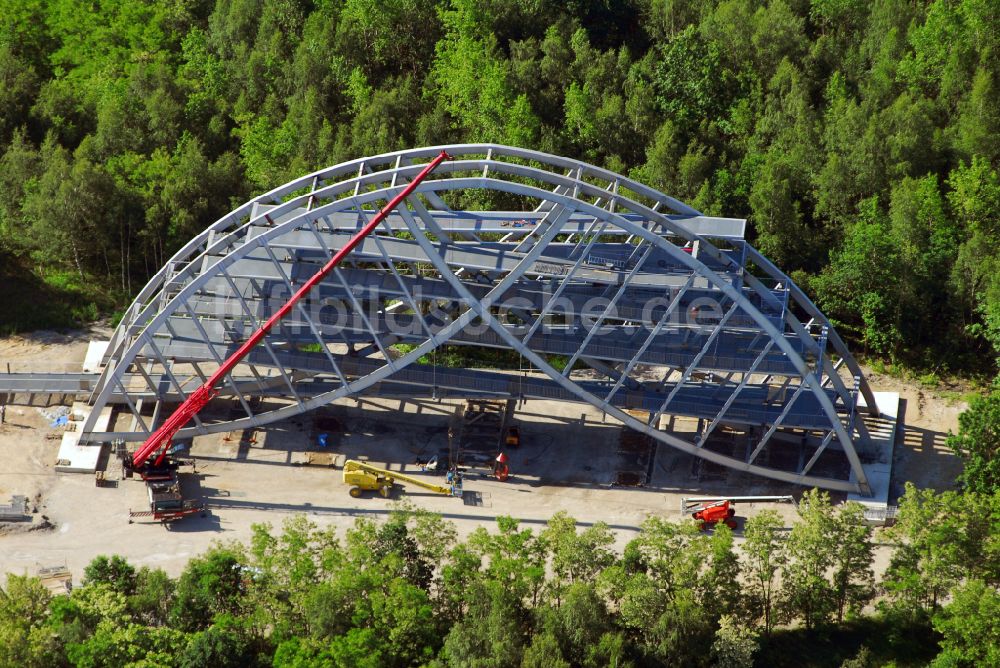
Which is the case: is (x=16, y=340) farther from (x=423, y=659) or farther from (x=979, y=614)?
(x=979, y=614)

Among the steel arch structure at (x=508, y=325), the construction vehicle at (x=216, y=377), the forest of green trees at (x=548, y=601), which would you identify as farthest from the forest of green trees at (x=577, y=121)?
the forest of green trees at (x=548, y=601)

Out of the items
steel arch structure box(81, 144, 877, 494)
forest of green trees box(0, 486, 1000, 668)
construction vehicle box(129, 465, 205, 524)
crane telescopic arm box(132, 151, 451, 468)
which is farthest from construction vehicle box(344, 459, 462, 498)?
crane telescopic arm box(132, 151, 451, 468)

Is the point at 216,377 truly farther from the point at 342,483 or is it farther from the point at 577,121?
the point at 577,121

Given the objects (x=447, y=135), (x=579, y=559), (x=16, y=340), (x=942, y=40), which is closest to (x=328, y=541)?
(x=579, y=559)

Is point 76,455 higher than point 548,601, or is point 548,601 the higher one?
point 76,455

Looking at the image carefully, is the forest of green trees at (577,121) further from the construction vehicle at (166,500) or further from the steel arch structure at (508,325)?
the construction vehicle at (166,500)

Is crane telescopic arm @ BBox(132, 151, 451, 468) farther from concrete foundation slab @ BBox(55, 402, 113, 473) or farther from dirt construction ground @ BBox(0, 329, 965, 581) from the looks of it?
dirt construction ground @ BBox(0, 329, 965, 581)

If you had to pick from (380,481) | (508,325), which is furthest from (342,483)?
(508,325)
